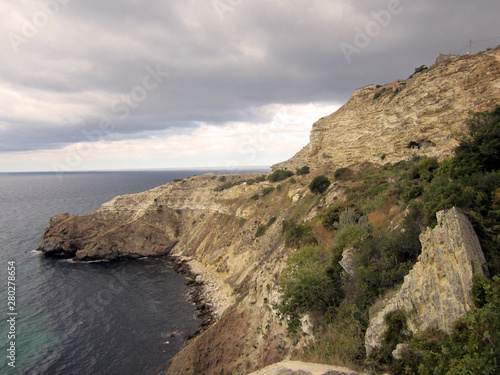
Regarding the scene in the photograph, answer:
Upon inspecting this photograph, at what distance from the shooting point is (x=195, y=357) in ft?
76.3

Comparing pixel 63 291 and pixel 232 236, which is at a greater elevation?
pixel 232 236

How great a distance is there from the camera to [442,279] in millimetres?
8742

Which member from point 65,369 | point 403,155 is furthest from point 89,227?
point 403,155

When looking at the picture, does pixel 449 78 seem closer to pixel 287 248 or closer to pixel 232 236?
pixel 287 248

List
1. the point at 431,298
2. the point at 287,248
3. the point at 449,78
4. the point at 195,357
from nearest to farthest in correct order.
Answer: the point at 431,298, the point at 195,357, the point at 449,78, the point at 287,248

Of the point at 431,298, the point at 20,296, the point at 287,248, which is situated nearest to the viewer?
the point at 431,298

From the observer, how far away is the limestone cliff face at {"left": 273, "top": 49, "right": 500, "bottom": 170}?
79.9 ft

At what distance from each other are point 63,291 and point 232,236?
1092 inches

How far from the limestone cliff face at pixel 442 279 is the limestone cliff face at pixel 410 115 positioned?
14792 millimetres

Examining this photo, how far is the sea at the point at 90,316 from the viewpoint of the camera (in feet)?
84.5

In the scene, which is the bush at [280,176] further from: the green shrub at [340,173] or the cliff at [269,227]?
the green shrub at [340,173]

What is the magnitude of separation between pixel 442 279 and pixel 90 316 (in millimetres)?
38885

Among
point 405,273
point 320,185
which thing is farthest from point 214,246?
point 405,273
